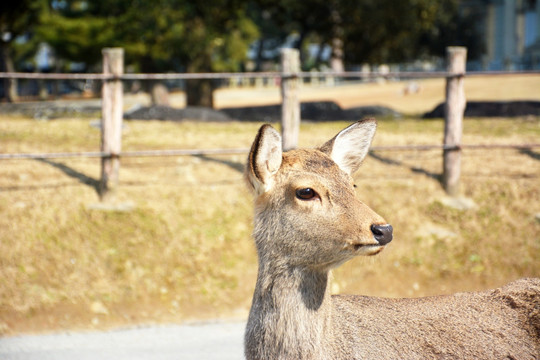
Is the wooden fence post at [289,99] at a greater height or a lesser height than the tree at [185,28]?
lesser

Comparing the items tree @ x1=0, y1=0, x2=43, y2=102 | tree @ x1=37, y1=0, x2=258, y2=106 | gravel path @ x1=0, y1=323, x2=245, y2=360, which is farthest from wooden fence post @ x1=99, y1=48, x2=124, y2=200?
tree @ x1=0, y1=0, x2=43, y2=102

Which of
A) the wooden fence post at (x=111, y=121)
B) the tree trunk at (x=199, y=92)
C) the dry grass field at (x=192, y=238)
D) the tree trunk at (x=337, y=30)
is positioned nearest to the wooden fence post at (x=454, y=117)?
the dry grass field at (x=192, y=238)

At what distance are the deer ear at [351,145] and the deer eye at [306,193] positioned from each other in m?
0.41

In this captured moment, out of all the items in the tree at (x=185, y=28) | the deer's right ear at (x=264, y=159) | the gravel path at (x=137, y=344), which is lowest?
the gravel path at (x=137, y=344)

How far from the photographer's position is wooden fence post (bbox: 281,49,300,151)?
9391 millimetres

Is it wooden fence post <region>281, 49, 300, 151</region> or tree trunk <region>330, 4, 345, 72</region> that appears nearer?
wooden fence post <region>281, 49, 300, 151</region>

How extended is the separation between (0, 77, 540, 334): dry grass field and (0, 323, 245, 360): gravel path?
0.29m

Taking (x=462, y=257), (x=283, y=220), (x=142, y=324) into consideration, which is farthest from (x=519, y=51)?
(x=283, y=220)

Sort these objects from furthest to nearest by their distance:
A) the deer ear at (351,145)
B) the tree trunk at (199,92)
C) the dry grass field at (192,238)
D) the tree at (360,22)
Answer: the tree trunk at (199,92) < the tree at (360,22) < the dry grass field at (192,238) < the deer ear at (351,145)

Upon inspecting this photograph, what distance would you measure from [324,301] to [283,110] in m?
5.88

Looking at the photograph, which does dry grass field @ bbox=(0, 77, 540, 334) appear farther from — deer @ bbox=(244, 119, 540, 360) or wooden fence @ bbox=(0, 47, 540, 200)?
deer @ bbox=(244, 119, 540, 360)

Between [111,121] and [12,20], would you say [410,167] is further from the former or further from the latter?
[12,20]

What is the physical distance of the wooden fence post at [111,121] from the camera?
29.3 feet

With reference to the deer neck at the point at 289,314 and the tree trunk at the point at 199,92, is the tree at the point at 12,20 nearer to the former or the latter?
the tree trunk at the point at 199,92
